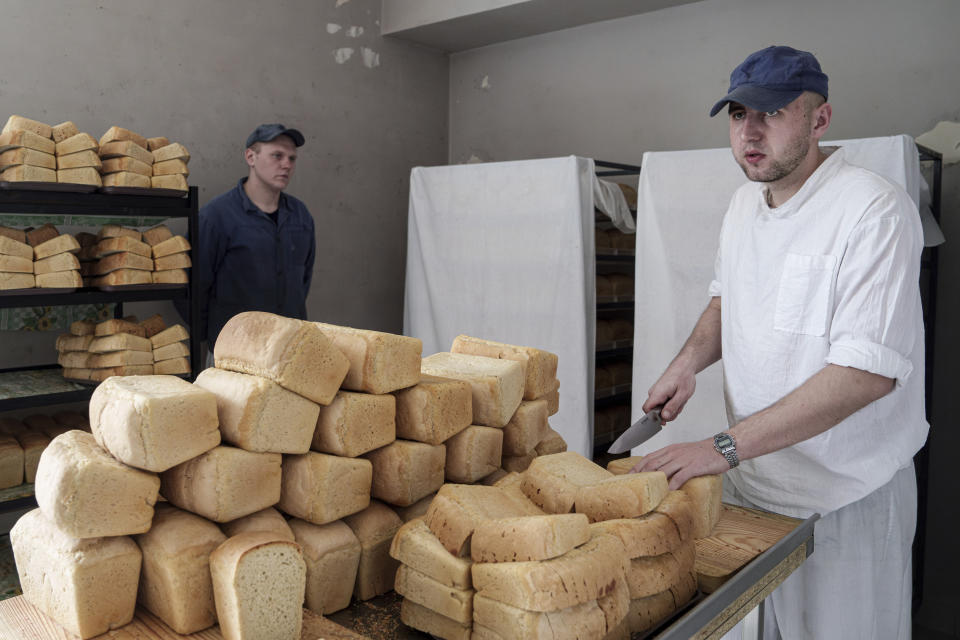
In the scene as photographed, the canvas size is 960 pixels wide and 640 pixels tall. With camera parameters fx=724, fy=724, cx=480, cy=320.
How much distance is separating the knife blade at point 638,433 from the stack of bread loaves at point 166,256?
196cm

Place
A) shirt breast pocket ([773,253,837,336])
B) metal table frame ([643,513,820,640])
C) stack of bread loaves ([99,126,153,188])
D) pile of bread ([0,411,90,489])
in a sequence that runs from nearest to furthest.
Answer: metal table frame ([643,513,820,640])
shirt breast pocket ([773,253,837,336])
pile of bread ([0,411,90,489])
stack of bread loaves ([99,126,153,188])

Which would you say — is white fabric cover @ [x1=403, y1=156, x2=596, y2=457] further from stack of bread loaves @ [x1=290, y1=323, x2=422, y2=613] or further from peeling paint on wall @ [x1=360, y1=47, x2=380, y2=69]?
stack of bread loaves @ [x1=290, y1=323, x2=422, y2=613]

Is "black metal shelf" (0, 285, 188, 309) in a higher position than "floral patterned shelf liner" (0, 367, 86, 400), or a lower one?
higher

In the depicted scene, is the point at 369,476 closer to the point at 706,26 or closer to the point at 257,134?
the point at 257,134

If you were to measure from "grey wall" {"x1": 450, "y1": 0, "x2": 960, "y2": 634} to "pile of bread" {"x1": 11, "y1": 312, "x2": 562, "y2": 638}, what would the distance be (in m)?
2.80

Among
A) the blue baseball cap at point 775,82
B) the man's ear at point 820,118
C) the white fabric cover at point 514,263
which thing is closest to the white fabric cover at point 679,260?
the white fabric cover at point 514,263

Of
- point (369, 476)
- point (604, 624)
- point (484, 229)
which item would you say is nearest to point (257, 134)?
point (484, 229)

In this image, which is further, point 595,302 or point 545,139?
point 545,139

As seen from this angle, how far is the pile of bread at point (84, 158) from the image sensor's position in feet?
8.11

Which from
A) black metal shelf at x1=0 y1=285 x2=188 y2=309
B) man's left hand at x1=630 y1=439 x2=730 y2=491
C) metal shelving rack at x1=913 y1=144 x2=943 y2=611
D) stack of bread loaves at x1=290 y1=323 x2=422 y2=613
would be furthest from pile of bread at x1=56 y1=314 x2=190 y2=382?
metal shelving rack at x1=913 y1=144 x2=943 y2=611

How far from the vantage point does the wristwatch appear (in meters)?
1.45

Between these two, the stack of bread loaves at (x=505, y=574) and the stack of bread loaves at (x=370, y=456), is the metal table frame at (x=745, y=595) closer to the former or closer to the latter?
the stack of bread loaves at (x=505, y=574)

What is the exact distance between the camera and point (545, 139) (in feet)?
15.0

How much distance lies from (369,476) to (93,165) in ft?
6.57
